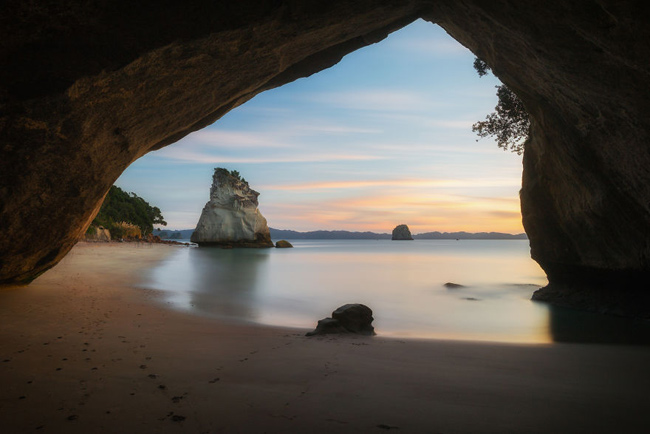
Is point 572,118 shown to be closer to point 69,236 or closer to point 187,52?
point 187,52

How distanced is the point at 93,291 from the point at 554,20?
43.5ft

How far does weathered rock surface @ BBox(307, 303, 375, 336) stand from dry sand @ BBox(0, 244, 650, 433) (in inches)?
26.7

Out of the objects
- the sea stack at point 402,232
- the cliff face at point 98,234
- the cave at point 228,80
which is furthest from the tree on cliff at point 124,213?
the sea stack at point 402,232

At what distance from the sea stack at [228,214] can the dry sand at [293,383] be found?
197 feet

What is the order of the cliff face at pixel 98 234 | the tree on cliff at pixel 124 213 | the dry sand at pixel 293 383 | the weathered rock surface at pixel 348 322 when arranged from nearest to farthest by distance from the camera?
the dry sand at pixel 293 383 → the weathered rock surface at pixel 348 322 → the cliff face at pixel 98 234 → the tree on cliff at pixel 124 213

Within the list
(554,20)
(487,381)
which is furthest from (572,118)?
(487,381)

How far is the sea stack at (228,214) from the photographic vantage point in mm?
Result: 66188

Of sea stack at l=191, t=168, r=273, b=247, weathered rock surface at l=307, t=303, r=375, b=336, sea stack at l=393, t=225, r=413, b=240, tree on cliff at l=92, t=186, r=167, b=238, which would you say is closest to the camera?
weathered rock surface at l=307, t=303, r=375, b=336

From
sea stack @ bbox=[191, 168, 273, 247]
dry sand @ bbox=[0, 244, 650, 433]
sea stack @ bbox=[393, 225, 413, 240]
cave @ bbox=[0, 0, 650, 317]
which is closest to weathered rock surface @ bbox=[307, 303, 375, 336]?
dry sand @ bbox=[0, 244, 650, 433]

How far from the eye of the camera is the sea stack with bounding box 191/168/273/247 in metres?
66.2

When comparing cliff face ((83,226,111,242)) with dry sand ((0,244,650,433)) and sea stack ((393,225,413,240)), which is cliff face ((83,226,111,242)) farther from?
sea stack ((393,225,413,240))

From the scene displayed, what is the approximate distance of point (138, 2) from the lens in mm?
4621

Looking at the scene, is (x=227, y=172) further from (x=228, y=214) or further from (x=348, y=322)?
(x=348, y=322)

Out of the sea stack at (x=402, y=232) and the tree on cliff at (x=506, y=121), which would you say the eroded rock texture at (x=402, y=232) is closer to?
the sea stack at (x=402, y=232)
